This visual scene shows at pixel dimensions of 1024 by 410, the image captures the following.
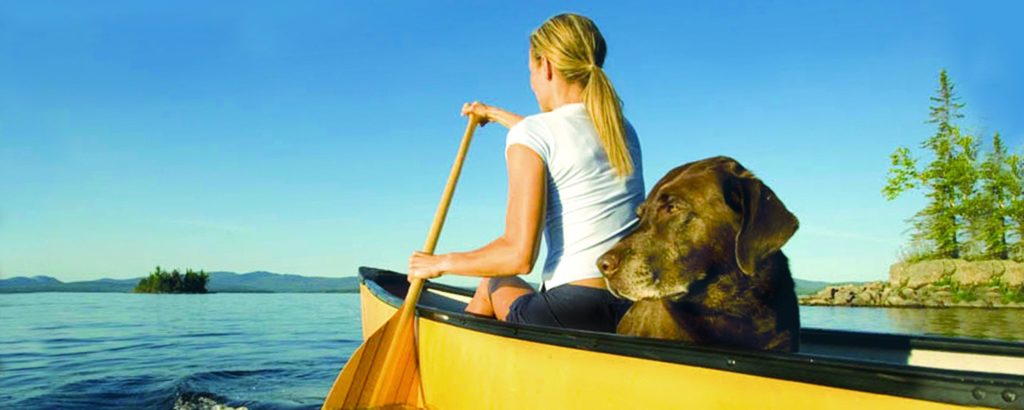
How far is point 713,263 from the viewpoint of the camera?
239cm

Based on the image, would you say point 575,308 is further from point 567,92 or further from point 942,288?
point 942,288

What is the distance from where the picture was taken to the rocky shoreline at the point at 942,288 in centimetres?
2595

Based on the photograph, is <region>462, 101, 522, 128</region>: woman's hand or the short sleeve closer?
the short sleeve

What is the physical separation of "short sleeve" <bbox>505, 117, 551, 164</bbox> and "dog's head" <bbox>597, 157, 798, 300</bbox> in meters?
0.49

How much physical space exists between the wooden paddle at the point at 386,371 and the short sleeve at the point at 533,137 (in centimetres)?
128

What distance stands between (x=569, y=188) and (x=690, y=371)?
0.94 metres

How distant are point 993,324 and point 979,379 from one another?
19.4 m

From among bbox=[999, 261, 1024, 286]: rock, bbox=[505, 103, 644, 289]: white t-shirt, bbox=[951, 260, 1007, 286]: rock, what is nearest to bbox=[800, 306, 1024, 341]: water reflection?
bbox=[999, 261, 1024, 286]: rock

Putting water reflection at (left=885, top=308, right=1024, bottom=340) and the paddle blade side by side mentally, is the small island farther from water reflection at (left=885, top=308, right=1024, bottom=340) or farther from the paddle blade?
the paddle blade

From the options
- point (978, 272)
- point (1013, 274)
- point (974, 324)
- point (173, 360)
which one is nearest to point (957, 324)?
point (974, 324)

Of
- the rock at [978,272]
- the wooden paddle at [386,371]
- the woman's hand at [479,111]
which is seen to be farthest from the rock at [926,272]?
the wooden paddle at [386,371]

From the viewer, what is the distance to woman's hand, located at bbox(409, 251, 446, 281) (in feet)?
10.7

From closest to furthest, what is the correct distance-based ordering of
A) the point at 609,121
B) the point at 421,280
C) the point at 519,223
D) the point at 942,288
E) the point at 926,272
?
the point at 519,223 < the point at 609,121 < the point at 421,280 < the point at 942,288 < the point at 926,272

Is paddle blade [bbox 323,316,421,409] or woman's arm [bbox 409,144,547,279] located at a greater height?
woman's arm [bbox 409,144,547,279]
